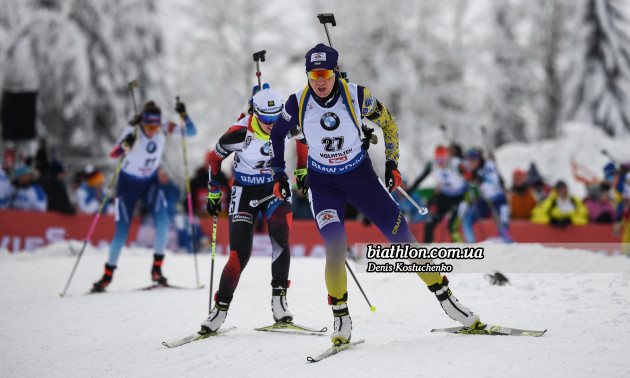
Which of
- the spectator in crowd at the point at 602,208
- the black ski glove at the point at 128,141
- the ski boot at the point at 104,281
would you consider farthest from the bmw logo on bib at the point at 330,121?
the spectator in crowd at the point at 602,208

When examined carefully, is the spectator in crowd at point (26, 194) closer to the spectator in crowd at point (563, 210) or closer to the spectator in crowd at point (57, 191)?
the spectator in crowd at point (57, 191)

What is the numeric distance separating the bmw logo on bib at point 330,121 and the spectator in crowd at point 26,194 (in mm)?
10747

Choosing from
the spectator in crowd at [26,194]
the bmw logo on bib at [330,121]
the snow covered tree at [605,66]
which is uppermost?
the snow covered tree at [605,66]

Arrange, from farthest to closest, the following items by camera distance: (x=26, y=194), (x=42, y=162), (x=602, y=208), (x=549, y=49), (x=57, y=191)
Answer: (x=549, y=49) → (x=42, y=162) → (x=26, y=194) → (x=57, y=191) → (x=602, y=208)

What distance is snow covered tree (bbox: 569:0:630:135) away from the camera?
26.5 metres

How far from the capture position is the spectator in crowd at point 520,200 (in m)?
13.9

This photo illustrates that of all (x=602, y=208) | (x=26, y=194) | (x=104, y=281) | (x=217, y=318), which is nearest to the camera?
(x=217, y=318)

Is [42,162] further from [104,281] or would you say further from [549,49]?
[549,49]

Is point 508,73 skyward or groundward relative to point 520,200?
skyward

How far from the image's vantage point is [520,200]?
14.0 metres

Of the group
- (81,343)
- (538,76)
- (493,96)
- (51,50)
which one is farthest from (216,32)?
(81,343)

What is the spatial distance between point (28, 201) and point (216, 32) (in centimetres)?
1653

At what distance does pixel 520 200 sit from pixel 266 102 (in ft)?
31.4

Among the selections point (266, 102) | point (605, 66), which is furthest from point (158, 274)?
point (605, 66)
